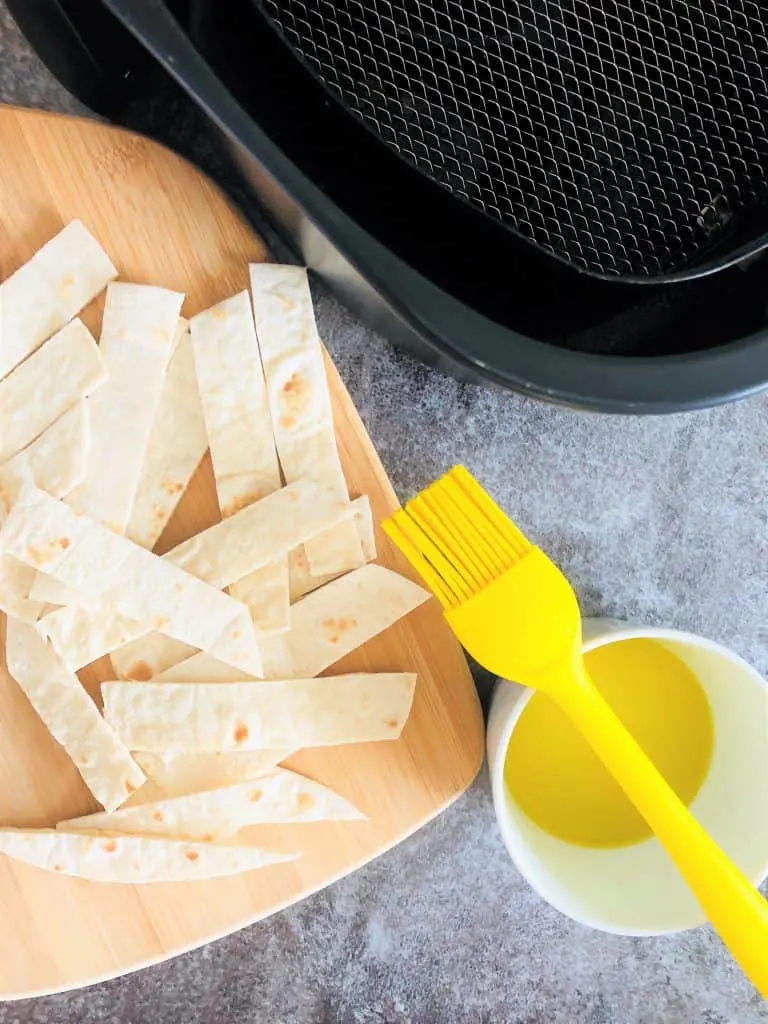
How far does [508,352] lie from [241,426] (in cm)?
25

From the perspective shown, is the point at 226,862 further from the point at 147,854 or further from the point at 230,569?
the point at 230,569

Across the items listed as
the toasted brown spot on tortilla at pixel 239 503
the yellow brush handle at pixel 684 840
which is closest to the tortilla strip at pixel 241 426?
the toasted brown spot on tortilla at pixel 239 503

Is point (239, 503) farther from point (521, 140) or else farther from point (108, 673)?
point (521, 140)

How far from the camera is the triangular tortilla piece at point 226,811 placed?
686 mm

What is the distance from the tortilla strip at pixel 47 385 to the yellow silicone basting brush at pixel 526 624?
0.79ft

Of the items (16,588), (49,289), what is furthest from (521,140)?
(16,588)

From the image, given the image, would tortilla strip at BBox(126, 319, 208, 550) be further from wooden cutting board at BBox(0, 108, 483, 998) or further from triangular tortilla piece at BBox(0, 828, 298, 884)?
triangular tortilla piece at BBox(0, 828, 298, 884)

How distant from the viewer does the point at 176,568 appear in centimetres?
68

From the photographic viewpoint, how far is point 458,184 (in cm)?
54

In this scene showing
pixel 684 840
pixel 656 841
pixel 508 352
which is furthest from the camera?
pixel 656 841

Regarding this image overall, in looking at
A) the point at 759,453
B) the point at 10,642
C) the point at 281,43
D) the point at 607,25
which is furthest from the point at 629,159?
the point at 10,642

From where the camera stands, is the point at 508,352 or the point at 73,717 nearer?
the point at 508,352

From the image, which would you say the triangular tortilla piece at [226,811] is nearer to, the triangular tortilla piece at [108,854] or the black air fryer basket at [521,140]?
the triangular tortilla piece at [108,854]

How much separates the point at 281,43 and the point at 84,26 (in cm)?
16
